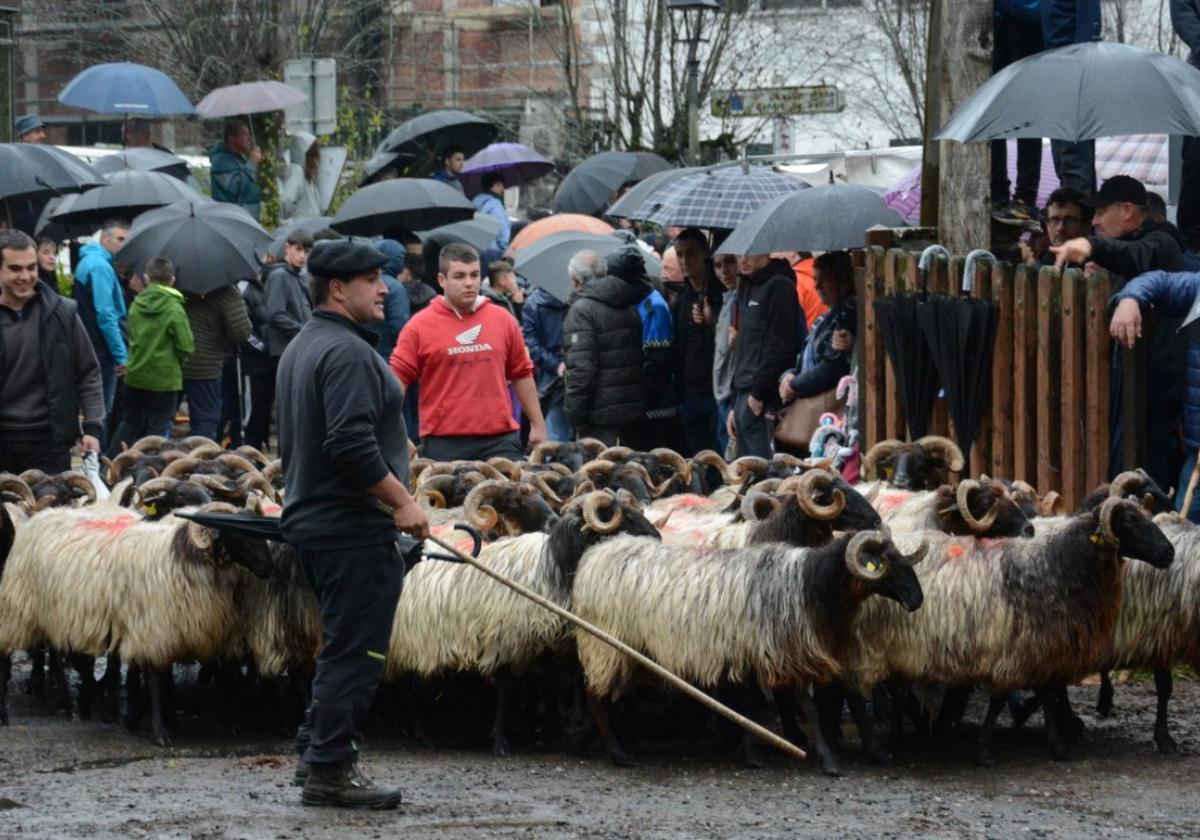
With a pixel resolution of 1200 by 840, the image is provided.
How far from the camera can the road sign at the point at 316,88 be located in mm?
17547

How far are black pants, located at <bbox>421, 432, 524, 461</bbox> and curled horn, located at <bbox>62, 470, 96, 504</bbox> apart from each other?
1967 millimetres

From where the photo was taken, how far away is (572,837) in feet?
22.7

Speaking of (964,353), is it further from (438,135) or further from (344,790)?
(438,135)

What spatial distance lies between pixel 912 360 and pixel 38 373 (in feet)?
16.1

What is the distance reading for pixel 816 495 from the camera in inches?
342

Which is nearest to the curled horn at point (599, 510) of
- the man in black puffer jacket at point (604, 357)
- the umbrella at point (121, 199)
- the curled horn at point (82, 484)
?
the curled horn at point (82, 484)

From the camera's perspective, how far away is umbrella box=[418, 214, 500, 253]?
17.6 m

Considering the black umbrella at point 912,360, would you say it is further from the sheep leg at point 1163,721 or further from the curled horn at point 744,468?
the sheep leg at point 1163,721

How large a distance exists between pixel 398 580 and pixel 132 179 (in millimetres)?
11421

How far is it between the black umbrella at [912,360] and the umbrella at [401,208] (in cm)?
741

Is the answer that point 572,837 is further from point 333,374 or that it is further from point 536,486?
point 536,486

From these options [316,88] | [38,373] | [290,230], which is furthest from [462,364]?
[316,88]

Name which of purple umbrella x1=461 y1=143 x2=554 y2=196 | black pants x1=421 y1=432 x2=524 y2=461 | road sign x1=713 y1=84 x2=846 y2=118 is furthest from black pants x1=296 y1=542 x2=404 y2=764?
road sign x1=713 y1=84 x2=846 y2=118

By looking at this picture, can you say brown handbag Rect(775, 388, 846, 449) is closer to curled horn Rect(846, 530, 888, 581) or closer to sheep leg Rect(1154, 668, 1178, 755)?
sheep leg Rect(1154, 668, 1178, 755)
